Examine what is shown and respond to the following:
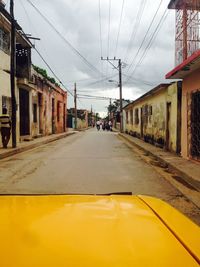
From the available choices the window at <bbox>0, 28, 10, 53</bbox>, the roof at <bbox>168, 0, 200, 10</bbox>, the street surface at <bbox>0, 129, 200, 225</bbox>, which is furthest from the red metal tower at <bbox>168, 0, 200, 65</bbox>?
the window at <bbox>0, 28, 10, 53</bbox>

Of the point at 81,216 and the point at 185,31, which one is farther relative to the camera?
the point at 185,31

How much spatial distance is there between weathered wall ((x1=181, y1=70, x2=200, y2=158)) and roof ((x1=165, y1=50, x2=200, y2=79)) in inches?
9.7

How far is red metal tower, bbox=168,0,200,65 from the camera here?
12562mm

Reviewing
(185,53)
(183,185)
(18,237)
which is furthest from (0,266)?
(185,53)

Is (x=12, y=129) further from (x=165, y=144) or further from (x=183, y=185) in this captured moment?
(x=183, y=185)

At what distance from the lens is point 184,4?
44.1 feet

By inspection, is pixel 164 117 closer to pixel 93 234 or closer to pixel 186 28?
pixel 186 28

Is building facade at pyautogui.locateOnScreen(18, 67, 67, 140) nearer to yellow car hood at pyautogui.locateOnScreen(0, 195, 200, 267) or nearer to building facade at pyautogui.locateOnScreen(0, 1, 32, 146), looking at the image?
building facade at pyautogui.locateOnScreen(0, 1, 32, 146)

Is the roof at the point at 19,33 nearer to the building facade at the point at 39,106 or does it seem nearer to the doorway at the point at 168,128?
the building facade at the point at 39,106

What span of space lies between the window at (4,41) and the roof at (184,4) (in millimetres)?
9131

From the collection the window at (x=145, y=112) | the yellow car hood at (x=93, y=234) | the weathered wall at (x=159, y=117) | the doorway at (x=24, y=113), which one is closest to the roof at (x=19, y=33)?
the doorway at (x=24, y=113)

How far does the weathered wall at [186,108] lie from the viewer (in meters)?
13.6

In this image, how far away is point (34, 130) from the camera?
29.1 m

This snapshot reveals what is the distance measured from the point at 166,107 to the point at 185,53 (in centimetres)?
579
